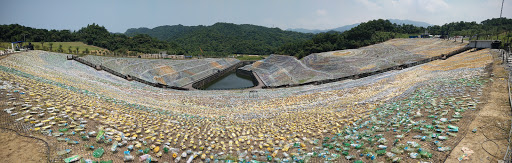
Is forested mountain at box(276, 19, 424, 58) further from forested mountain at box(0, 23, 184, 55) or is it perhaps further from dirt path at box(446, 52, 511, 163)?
dirt path at box(446, 52, 511, 163)

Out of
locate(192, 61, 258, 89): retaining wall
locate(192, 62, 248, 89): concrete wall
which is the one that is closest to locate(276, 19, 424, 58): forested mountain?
locate(192, 61, 258, 89): retaining wall

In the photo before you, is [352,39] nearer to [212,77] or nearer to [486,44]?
[486,44]

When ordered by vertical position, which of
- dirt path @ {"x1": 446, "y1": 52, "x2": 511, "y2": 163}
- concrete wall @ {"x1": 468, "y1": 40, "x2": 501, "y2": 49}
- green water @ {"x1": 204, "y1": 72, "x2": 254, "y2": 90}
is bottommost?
green water @ {"x1": 204, "y1": 72, "x2": 254, "y2": 90}

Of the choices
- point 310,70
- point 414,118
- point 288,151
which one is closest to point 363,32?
point 310,70

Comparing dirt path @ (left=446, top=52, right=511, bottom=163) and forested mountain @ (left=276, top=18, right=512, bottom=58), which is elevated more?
forested mountain @ (left=276, top=18, right=512, bottom=58)

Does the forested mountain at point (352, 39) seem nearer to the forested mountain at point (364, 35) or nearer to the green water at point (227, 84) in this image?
the forested mountain at point (364, 35)

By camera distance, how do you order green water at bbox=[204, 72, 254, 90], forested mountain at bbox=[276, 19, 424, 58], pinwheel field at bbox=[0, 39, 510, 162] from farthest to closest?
forested mountain at bbox=[276, 19, 424, 58]
green water at bbox=[204, 72, 254, 90]
pinwheel field at bbox=[0, 39, 510, 162]

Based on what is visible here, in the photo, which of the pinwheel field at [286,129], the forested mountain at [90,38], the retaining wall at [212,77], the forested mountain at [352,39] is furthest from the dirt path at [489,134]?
the forested mountain at [90,38]

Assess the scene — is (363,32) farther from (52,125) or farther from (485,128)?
(52,125)

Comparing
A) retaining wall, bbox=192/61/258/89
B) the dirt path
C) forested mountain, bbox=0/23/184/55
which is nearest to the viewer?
the dirt path
